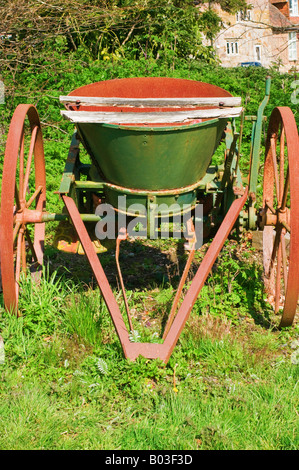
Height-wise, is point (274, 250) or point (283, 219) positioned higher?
point (283, 219)

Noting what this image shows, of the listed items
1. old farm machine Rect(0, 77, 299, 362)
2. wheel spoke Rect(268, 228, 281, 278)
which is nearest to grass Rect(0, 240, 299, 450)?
old farm machine Rect(0, 77, 299, 362)

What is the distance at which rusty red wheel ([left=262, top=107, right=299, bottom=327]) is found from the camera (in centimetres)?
325

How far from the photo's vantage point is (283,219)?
3730 mm

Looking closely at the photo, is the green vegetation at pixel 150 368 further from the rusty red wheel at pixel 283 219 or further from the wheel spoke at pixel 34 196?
the wheel spoke at pixel 34 196

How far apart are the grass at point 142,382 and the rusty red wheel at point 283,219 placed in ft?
0.96

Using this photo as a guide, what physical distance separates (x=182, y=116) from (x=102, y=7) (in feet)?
25.7

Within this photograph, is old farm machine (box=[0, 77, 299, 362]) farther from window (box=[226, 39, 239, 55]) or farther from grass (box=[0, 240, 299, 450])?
window (box=[226, 39, 239, 55])

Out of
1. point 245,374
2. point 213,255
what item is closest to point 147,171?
point 213,255

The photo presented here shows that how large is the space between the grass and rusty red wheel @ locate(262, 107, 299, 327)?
0.96ft

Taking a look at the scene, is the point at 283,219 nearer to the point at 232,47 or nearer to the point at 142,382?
the point at 142,382

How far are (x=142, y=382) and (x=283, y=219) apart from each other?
1.56 m

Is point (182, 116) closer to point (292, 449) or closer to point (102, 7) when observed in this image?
point (292, 449)

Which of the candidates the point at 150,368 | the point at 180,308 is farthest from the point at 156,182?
the point at 150,368

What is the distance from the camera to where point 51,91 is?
26.1 feet
